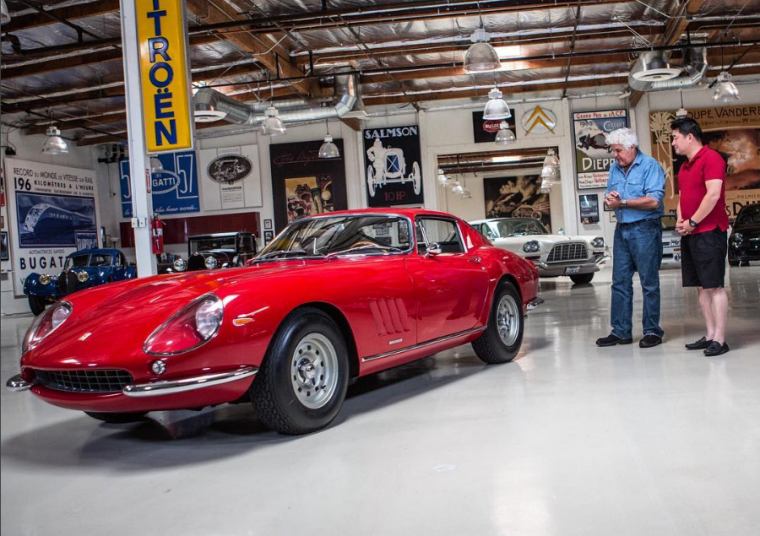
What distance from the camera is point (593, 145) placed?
19266mm

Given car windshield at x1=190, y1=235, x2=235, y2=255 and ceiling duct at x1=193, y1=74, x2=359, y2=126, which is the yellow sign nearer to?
car windshield at x1=190, y1=235, x2=235, y2=255

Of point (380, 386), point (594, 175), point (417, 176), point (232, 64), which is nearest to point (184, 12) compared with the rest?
point (380, 386)

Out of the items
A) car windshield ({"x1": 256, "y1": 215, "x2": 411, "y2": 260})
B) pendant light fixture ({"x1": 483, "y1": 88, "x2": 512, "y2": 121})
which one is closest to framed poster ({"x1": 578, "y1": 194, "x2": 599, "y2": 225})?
pendant light fixture ({"x1": 483, "y1": 88, "x2": 512, "y2": 121})

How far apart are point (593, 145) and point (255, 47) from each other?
10317 millimetres

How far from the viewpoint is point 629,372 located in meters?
4.30

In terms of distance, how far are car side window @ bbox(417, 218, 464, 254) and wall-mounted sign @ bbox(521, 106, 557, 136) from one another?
15.4 metres

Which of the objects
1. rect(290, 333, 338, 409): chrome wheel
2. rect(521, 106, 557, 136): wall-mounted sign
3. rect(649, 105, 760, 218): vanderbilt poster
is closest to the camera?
rect(290, 333, 338, 409): chrome wheel

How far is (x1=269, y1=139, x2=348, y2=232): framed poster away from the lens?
20.3 meters

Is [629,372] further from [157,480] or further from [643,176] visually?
[157,480]

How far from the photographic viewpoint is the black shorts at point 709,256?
184 inches

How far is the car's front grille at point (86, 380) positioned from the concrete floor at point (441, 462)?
30cm

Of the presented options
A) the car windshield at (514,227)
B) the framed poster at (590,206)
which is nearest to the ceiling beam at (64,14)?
the car windshield at (514,227)

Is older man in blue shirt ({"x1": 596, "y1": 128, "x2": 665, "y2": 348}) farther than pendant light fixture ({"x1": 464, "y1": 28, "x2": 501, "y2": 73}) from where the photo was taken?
No

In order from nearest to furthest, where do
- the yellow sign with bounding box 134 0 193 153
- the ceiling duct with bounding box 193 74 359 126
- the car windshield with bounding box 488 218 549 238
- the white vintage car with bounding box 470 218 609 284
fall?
the yellow sign with bounding box 134 0 193 153 → the white vintage car with bounding box 470 218 609 284 → the car windshield with bounding box 488 218 549 238 → the ceiling duct with bounding box 193 74 359 126
